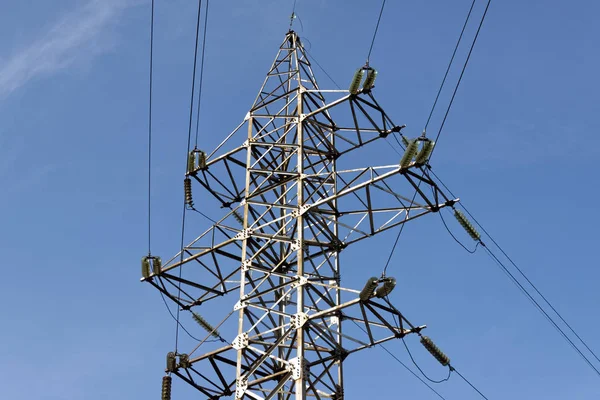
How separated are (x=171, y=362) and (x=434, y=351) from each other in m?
8.10

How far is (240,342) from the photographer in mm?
29016

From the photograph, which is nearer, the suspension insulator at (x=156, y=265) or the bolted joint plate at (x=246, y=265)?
the bolted joint plate at (x=246, y=265)

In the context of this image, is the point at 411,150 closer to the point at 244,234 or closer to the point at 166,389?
the point at 244,234

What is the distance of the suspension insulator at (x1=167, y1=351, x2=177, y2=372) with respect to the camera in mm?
30547

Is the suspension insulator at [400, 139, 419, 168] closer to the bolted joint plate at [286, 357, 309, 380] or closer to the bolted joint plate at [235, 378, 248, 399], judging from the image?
the bolted joint plate at [286, 357, 309, 380]

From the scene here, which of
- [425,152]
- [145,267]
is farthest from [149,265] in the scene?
[425,152]

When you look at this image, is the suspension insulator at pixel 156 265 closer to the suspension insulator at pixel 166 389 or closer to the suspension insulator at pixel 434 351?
the suspension insulator at pixel 166 389

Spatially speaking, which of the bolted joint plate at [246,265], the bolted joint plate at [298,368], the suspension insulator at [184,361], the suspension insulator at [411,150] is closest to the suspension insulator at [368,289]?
the bolted joint plate at [298,368]

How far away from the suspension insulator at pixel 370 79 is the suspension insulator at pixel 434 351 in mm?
8169

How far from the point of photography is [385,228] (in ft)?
98.0

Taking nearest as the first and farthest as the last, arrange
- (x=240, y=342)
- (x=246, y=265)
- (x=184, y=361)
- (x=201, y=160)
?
1. (x=240, y=342)
2. (x=184, y=361)
3. (x=246, y=265)
4. (x=201, y=160)

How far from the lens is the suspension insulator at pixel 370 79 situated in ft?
102

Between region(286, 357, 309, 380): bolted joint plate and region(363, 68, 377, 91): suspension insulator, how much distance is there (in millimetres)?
9048

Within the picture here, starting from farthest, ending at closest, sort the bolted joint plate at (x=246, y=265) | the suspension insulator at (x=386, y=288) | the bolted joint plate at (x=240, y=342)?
the bolted joint plate at (x=246, y=265) < the bolted joint plate at (x=240, y=342) < the suspension insulator at (x=386, y=288)
